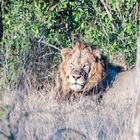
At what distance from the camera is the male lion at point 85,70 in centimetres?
837

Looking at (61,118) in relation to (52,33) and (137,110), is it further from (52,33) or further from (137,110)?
(52,33)

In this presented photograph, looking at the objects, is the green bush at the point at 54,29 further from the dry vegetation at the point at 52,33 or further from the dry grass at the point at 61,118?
the dry grass at the point at 61,118

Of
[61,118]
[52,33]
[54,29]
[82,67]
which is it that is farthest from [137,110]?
[54,29]

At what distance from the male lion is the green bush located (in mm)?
1425

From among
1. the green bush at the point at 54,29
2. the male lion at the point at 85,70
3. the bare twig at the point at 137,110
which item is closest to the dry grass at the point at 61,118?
the male lion at the point at 85,70

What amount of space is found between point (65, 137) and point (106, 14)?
4.97 metres

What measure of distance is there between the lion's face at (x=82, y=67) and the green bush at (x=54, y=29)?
56.1 inches

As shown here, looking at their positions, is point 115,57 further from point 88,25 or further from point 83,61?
point 83,61

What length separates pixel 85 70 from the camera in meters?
8.52

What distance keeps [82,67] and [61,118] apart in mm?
2244

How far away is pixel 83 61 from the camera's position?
8492 mm

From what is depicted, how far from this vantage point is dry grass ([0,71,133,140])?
542cm

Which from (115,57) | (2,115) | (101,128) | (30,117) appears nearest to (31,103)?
(30,117)

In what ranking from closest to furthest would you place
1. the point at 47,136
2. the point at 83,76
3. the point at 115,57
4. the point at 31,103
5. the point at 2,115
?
the point at 2,115
the point at 47,136
the point at 31,103
the point at 83,76
the point at 115,57
